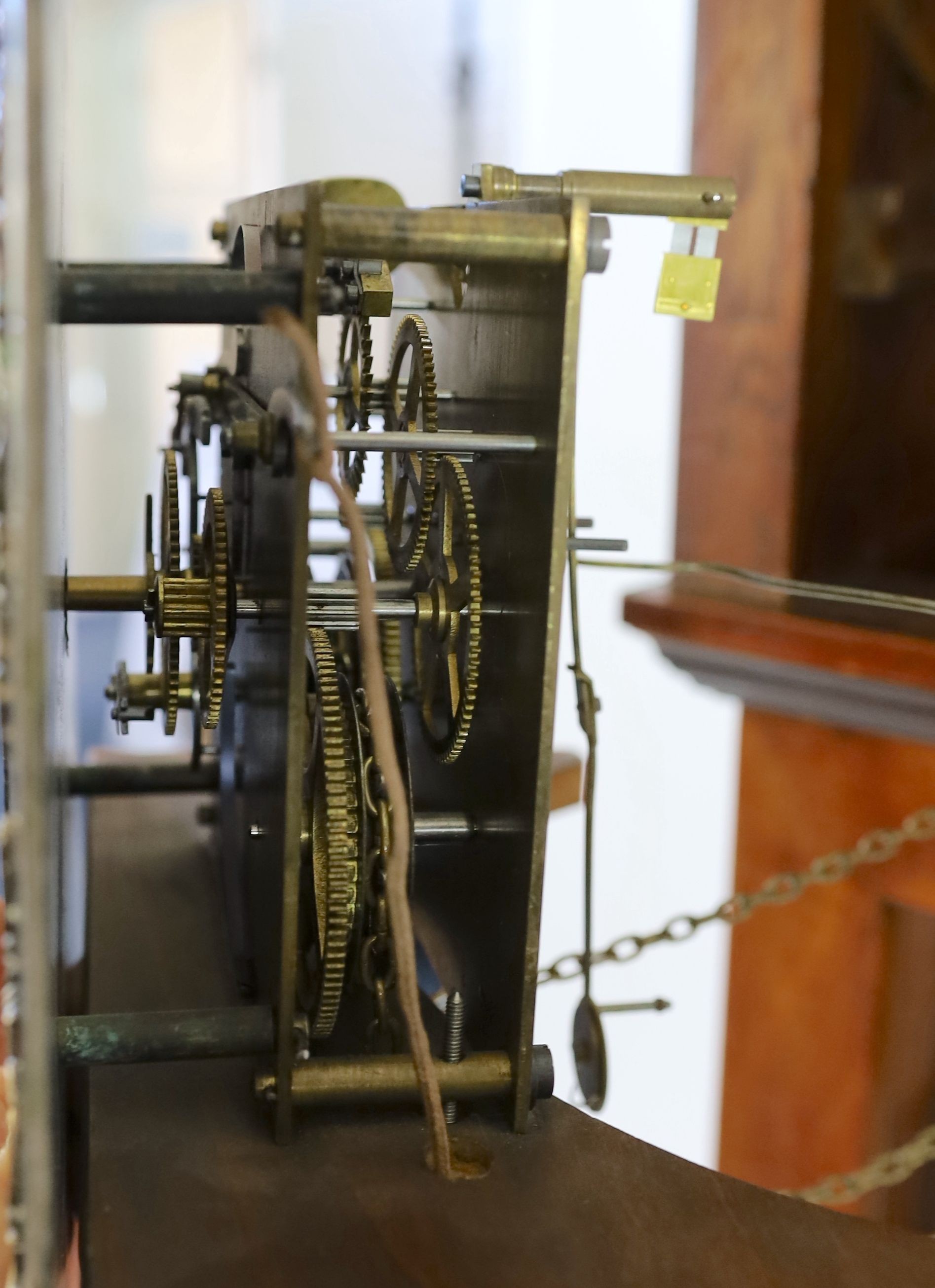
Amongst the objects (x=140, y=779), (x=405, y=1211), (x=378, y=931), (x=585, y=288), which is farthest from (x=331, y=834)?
(x=585, y=288)

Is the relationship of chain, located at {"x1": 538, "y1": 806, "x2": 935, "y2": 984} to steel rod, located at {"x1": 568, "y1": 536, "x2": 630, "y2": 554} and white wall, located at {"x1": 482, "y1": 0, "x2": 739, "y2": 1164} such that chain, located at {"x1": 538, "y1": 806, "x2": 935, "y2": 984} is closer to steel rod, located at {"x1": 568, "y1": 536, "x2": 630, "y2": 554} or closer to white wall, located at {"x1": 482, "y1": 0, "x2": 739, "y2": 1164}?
steel rod, located at {"x1": 568, "y1": 536, "x2": 630, "y2": 554}

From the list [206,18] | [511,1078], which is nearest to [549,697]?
[511,1078]

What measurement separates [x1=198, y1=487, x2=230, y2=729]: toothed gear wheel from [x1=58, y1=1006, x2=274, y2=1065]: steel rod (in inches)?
7.0

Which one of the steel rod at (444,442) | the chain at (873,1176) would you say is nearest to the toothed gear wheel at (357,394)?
the steel rod at (444,442)

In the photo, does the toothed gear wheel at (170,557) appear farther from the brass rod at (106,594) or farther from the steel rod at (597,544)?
the steel rod at (597,544)

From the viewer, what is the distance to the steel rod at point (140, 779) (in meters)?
1.17

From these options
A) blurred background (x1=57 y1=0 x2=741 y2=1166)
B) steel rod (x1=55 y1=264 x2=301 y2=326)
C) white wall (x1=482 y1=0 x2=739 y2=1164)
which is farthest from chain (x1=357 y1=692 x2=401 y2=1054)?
white wall (x1=482 y1=0 x2=739 y2=1164)

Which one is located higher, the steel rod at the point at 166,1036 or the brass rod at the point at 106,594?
the brass rod at the point at 106,594

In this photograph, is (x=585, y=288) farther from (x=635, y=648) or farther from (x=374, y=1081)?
(x=374, y=1081)

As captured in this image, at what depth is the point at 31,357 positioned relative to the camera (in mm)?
470

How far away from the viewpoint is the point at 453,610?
2.64ft

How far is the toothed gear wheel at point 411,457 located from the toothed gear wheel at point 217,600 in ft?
0.37

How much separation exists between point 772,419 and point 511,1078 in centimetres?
114

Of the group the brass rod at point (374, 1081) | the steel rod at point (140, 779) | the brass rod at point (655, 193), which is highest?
the brass rod at point (655, 193)
